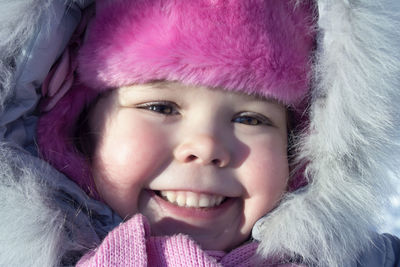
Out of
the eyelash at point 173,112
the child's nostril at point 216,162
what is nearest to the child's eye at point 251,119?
the eyelash at point 173,112

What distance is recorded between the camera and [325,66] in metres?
1.30

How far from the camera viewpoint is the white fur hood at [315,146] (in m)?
1.12

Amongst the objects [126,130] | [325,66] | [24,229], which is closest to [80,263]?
[24,229]

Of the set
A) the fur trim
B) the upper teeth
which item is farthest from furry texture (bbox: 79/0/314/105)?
the upper teeth

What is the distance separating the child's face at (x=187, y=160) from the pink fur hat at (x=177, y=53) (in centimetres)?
4

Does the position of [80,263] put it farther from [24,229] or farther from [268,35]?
[268,35]

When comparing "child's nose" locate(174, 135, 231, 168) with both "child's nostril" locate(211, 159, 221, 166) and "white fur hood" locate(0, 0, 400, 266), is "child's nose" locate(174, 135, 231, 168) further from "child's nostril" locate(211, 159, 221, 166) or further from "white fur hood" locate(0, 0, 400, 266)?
"white fur hood" locate(0, 0, 400, 266)

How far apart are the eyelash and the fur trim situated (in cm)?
16

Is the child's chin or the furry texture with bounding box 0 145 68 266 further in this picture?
the child's chin

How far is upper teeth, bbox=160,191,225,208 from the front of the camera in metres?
1.23

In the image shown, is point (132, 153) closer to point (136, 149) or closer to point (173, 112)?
point (136, 149)

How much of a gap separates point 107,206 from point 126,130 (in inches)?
7.4

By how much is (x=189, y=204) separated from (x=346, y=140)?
15.5 inches

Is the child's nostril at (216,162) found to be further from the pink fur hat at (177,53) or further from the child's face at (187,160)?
the pink fur hat at (177,53)
